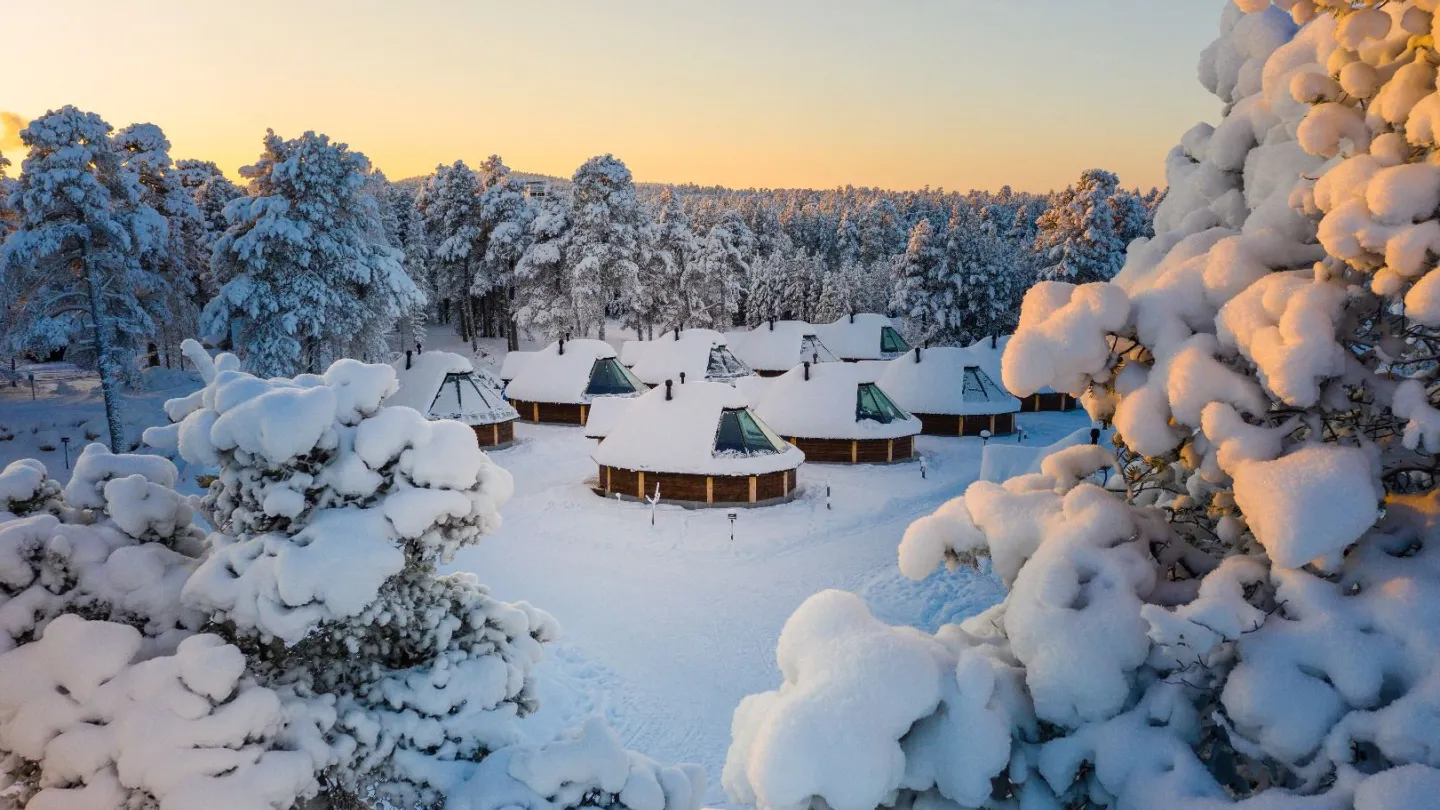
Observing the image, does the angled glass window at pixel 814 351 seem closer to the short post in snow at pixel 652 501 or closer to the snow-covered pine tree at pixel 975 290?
the snow-covered pine tree at pixel 975 290

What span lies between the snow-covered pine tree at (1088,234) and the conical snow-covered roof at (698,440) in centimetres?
2498

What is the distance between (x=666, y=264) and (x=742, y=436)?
80.1 feet

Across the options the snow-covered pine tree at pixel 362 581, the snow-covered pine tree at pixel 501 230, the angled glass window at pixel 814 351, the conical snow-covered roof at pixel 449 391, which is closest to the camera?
the snow-covered pine tree at pixel 362 581

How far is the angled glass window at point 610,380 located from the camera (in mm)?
30281

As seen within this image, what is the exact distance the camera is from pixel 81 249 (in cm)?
2136

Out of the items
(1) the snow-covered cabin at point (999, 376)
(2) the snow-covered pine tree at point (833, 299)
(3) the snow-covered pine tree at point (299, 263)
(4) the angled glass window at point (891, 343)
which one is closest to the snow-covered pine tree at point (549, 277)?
(3) the snow-covered pine tree at point (299, 263)

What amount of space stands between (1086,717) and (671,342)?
108 ft

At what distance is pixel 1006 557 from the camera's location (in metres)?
3.46

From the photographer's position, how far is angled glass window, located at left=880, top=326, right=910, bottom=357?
44.1 meters

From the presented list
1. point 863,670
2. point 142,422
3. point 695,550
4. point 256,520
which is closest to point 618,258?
point 142,422

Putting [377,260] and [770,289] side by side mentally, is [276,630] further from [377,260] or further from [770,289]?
[770,289]

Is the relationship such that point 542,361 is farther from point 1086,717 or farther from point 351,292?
point 1086,717

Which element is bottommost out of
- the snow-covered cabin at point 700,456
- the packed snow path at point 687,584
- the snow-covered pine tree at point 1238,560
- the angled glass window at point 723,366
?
the packed snow path at point 687,584

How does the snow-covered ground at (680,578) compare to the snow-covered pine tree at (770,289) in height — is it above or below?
below
